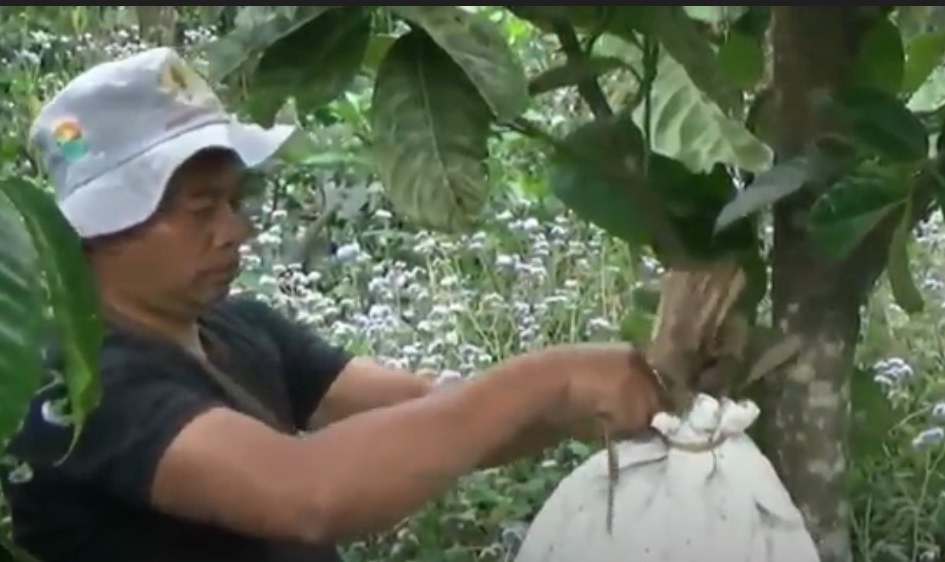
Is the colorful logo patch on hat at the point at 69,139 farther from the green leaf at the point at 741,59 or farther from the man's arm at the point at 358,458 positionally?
A: the green leaf at the point at 741,59

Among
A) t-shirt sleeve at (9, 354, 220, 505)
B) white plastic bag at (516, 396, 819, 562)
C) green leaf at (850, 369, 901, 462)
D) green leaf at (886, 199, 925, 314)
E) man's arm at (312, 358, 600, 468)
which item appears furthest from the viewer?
man's arm at (312, 358, 600, 468)

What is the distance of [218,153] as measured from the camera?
143cm

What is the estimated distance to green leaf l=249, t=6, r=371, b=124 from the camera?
1.00m

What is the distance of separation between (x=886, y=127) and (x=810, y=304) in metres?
0.20

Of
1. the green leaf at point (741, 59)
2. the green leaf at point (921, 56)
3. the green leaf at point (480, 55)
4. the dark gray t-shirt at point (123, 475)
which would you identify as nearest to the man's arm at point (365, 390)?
the dark gray t-shirt at point (123, 475)

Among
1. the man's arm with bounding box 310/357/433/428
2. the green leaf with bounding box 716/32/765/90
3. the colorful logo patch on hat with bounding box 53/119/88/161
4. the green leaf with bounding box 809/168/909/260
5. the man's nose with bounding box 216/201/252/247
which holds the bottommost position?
the man's arm with bounding box 310/357/433/428

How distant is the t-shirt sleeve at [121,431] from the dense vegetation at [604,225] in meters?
0.21

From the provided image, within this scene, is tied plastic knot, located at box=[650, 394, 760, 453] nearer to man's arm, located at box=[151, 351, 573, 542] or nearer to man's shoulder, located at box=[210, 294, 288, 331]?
man's arm, located at box=[151, 351, 573, 542]

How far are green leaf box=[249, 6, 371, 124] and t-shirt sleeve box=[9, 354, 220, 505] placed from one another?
0.34 meters

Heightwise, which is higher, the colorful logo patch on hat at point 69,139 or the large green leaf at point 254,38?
the large green leaf at point 254,38

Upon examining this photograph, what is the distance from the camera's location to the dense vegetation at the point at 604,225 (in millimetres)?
1030

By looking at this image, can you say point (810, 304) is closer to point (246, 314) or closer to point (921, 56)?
point (921, 56)

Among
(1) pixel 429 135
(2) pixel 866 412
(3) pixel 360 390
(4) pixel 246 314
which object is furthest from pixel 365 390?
(1) pixel 429 135

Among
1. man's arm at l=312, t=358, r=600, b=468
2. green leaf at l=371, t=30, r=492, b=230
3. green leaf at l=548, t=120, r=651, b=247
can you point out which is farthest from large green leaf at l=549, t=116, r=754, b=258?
man's arm at l=312, t=358, r=600, b=468
